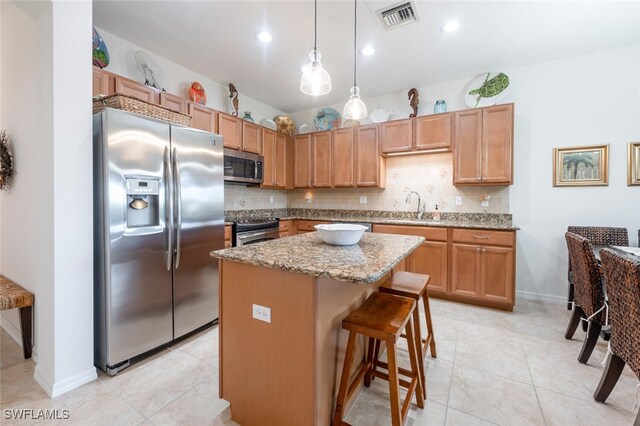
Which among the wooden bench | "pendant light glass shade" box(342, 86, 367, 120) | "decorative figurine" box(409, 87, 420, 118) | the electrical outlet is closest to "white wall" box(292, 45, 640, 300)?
"decorative figurine" box(409, 87, 420, 118)

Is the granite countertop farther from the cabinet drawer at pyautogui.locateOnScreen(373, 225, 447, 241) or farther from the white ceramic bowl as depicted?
the cabinet drawer at pyautogui.locateOnScreen(373, 225, 447, 241)

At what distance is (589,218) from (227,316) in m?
3.88

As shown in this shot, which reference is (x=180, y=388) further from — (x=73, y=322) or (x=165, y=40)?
(x=165, y=40)

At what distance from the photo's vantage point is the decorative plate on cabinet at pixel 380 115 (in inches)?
159

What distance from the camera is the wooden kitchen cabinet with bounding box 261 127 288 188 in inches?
164

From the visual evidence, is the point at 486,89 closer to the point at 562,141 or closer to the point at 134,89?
the point at 562,141

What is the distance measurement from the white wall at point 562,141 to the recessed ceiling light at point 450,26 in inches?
48.1

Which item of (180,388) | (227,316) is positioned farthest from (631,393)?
(180,388)

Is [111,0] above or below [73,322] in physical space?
above

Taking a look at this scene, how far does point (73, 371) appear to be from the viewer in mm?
1753

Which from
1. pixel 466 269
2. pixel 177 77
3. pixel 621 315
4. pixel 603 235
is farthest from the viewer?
pixel 177 77

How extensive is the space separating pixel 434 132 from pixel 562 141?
1.39 meters

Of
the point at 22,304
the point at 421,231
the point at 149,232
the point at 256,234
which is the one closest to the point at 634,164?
the point at 421,231

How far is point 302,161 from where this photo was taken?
14.9ft
